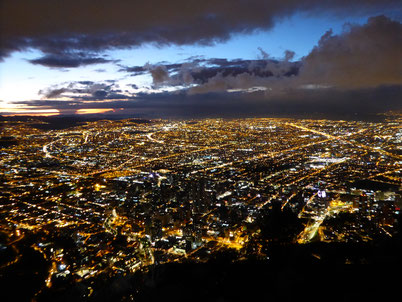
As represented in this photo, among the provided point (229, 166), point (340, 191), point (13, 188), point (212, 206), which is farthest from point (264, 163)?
point (13, 188)

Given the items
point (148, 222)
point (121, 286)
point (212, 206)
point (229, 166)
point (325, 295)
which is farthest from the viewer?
point (229, 166)

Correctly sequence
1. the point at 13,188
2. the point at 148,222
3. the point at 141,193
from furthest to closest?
the point at 13,188 < the point at 141,193 < the point at 148,222

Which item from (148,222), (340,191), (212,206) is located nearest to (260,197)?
(212,206)

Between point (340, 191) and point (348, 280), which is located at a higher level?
point (348, 280)

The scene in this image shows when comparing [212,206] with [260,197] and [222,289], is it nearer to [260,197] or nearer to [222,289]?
[260,197]

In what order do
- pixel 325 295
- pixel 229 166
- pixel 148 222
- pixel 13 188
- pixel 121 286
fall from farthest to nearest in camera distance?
pixel 229 166
pixel 13 188
pixel 148 222
pixel 121 286
pixel 325 295

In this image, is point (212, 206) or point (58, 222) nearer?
point (58, 222)

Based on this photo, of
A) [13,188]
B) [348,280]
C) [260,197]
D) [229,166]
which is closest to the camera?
[348,280]

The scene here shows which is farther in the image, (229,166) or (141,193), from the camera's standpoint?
(229,166)

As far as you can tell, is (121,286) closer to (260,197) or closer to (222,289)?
(222,289)
